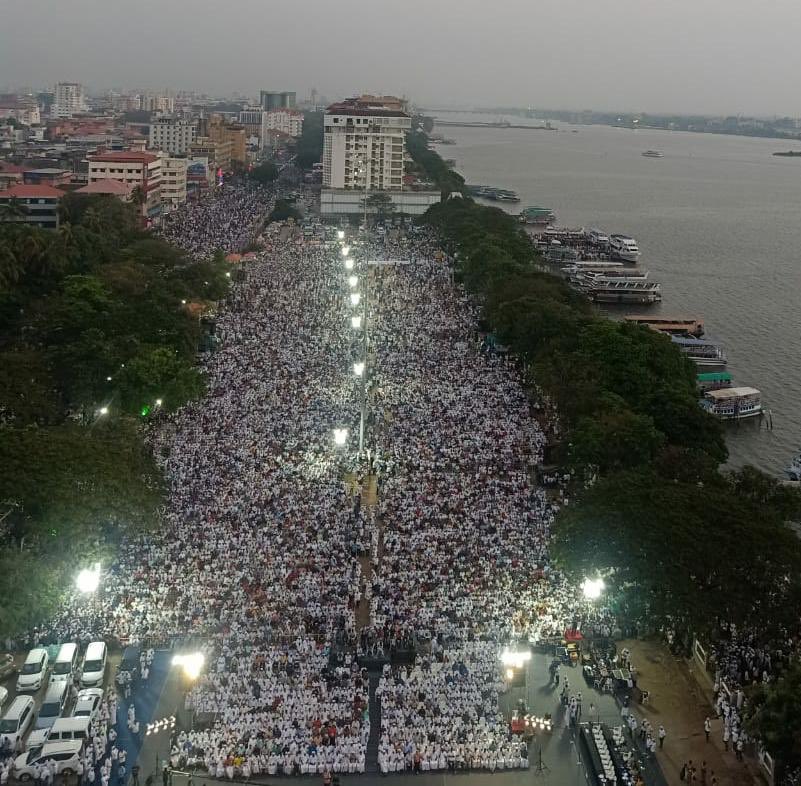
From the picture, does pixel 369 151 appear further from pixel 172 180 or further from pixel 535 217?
pixel 172 180

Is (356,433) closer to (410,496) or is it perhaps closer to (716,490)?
(410,496)

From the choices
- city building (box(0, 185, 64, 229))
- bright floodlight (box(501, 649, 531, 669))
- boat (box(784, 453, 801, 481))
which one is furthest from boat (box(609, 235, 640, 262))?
bright floodlight (box(501, 649, 531, 669))

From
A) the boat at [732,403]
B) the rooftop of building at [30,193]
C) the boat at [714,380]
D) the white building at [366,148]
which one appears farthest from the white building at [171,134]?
the boat at [732,403]

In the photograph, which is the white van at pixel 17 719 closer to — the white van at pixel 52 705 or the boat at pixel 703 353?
the white van at pixel 52 705

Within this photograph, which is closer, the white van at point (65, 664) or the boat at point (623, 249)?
the white van at point (65, 664)

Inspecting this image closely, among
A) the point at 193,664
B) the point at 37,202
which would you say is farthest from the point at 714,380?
the point at 37,202

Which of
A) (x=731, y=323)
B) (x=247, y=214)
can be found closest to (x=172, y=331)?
(x=731, y=323)
